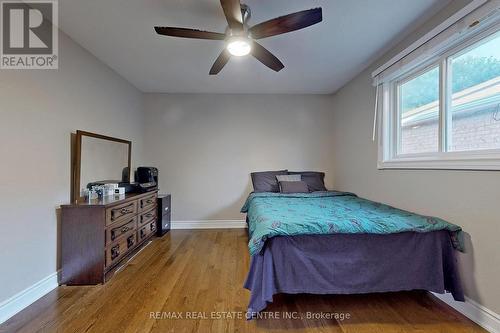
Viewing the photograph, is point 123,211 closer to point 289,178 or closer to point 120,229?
point 120,229

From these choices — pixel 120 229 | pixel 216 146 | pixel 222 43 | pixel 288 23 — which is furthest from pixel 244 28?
pixel 216 146

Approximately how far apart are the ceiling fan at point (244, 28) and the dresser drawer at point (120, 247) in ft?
6.70

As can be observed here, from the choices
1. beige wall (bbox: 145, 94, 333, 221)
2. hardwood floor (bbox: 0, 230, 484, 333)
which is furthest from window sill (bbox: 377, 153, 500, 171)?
beige wall (bbox: 145, 94, 333, 221)

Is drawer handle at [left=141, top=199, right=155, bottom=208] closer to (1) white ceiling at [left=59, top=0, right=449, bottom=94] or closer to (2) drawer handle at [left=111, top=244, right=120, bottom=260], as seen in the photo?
(2) drawer handle at [left=111, top=244, right=120, bottom=260]

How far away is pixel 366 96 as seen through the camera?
3193 mm

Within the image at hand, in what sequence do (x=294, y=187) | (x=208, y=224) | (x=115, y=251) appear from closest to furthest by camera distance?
1. (x=115, y=251)
2. (x=294, y=187)
3. (x=208, y=224)

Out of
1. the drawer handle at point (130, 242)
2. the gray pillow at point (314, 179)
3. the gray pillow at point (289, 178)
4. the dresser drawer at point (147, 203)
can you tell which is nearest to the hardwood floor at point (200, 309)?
the drawer handle at point (130, 242)

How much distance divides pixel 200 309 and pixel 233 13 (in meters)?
2.17

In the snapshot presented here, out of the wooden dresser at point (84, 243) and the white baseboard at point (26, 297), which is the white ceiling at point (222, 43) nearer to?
the wooden dresser at point (84, 243)

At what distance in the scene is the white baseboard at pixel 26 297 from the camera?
5.70 ft

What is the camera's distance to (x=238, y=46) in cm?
199

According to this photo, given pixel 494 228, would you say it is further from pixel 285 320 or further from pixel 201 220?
pixel 201 220

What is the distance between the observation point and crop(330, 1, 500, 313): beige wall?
1630 mm

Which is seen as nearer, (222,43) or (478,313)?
(478,313)
